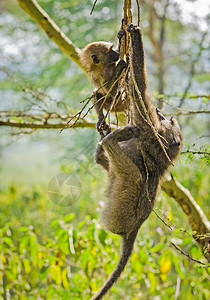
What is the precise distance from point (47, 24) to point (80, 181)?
2289 millimetres

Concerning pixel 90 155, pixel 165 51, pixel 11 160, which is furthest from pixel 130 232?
pixel 11 160

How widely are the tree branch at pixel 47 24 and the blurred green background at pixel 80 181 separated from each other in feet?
1.25

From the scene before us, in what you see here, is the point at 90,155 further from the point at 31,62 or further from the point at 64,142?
the point at 31,62

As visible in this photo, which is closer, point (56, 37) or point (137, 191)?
point (137, 191)

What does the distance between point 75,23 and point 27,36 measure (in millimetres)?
1235

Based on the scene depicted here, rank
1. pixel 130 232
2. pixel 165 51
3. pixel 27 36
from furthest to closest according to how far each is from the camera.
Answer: pixel 165 51
pixel 27 36
pixel 130 232

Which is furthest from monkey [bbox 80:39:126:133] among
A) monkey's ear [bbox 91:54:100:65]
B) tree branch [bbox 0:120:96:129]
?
tree branch [bbox 0:120:96:129]

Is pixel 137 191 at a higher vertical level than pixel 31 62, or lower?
higher

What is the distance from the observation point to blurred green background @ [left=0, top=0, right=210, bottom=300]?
275 cm

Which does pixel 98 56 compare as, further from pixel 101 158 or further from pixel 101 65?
pixel 101 158

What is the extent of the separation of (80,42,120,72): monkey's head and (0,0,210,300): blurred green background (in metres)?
0.35

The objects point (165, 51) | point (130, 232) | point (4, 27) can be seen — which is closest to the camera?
point (130, 232)

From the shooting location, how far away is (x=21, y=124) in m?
2.83

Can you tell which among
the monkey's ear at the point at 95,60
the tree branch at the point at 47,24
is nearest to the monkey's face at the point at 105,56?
the monkey's ear at the point at 95,60
